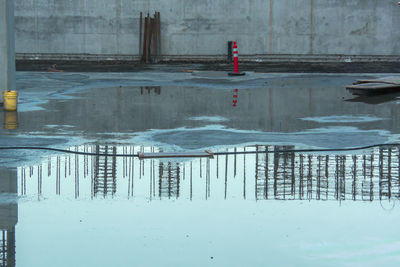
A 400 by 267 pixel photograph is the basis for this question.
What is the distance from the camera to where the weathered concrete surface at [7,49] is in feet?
59.0

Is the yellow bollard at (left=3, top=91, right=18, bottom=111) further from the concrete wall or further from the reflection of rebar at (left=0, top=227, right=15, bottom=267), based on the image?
the concrete wall

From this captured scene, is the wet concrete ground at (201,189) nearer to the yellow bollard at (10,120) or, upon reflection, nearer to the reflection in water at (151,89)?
the yellow bollard at (10,120)

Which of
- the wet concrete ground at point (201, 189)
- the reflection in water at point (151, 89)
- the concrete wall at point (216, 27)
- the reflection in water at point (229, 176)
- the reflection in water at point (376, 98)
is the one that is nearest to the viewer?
A: the wet concrete ground at point (201, 189)

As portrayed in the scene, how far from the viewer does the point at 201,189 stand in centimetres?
883

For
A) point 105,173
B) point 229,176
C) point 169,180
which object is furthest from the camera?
point 105,173

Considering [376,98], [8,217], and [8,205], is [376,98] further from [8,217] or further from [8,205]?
[8,217]

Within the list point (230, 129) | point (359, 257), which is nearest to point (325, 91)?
point (230, 129)

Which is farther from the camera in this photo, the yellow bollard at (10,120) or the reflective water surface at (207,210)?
the yellow bollard at (10,120)

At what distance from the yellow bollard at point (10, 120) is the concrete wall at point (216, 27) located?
2423 centimetres

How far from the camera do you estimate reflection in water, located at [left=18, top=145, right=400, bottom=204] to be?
8641 mm

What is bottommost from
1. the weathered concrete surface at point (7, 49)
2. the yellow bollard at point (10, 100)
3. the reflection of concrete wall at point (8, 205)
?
the reflection of concrete wall at point (8, 205)

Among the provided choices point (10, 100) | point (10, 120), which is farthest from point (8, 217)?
point (10, 100)

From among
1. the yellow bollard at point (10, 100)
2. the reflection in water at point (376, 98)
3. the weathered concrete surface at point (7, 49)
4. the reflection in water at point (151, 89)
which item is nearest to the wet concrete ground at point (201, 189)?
the yellow bollard at point (10, 100)

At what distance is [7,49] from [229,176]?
10367 mm
